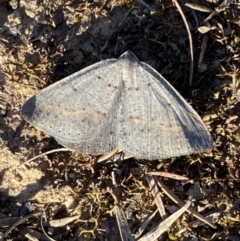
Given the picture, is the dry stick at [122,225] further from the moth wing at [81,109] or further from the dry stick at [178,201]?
the moth wing at [81,109]

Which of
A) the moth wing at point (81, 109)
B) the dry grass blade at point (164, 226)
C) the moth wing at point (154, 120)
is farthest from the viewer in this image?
the dry grass blade at point (164, 226)

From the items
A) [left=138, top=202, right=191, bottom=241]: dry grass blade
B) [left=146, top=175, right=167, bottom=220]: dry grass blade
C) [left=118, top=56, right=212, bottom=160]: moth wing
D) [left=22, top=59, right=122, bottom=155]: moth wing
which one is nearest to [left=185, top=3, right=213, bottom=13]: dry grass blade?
[left=118, top=56, right=212, bottom=160]: moth wing

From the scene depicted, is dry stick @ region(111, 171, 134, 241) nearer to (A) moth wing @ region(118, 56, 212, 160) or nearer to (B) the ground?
(B) the ground

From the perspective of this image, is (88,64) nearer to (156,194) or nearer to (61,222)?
(156,194)

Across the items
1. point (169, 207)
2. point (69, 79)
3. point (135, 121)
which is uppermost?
point (69, 79)

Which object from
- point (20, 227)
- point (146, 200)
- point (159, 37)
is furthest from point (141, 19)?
point (20, 227)

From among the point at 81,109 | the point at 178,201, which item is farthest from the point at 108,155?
the point at 178,201

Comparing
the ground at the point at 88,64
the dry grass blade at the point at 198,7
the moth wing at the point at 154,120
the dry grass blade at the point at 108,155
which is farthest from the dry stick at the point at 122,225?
the dry grass blade at the point at 198,7

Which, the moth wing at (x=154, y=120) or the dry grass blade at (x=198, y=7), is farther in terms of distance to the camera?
the dry grass blade at (x=198, y=7)

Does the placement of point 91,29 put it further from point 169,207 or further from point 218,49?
point 169,207
